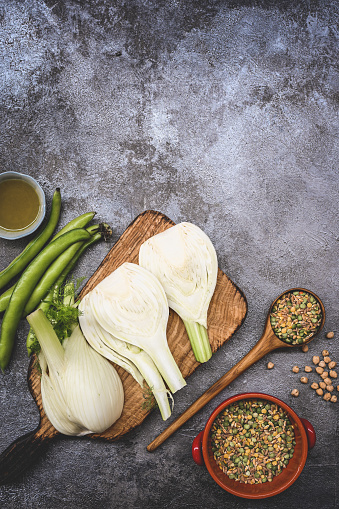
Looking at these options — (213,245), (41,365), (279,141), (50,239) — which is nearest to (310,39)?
(279,141)

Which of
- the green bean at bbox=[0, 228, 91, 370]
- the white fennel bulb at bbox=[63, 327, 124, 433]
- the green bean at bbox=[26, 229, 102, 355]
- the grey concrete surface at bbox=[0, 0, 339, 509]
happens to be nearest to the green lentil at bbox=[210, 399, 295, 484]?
the white fennel bulb at bbox=[63, 327, 124, 433]

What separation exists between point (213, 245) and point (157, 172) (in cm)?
60

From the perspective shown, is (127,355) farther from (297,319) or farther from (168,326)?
(297,319)

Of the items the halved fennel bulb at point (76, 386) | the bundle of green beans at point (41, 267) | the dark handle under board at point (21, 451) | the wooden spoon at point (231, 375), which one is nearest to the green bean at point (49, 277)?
the bundle of green beans at point (41, 267)

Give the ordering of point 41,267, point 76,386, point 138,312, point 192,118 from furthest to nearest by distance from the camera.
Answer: point 192,118 → point 41,267 → point 138,312 → point 76,386

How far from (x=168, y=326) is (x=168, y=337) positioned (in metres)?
0.06

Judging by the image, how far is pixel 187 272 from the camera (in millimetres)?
2061

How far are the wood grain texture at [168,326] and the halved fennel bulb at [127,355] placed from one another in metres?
0.10

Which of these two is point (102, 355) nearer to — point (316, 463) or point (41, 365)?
point (41, 365)

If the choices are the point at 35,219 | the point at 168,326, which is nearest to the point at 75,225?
the point at 35,219

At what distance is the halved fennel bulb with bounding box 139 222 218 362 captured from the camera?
2.06 metres

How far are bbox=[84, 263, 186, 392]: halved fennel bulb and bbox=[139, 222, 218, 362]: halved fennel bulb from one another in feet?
0.21

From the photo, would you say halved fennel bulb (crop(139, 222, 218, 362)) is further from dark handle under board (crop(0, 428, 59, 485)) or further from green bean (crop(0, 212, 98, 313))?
dark handle under board (crop(0, 428, 59, 485))

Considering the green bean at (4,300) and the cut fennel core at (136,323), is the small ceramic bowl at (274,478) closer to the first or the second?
the cut fennel core at (136,323)
